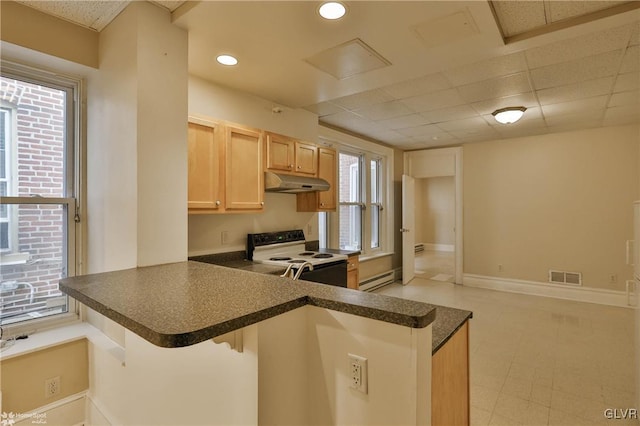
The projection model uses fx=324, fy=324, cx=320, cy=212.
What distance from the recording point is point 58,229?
2.24m

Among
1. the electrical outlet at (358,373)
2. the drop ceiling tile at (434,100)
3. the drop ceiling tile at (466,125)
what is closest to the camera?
the electrical outlet at (358,373)

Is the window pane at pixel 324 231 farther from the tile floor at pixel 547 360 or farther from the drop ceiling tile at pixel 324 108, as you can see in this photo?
the tile floor at pixel 547 360

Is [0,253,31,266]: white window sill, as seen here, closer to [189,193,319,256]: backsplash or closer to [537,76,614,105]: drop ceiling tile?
[189,193,319,256]: backsplash

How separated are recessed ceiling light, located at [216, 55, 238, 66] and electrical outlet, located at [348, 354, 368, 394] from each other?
2.17 m

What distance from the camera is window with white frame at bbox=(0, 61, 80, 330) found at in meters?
2.04

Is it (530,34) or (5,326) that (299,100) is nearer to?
(530,34)

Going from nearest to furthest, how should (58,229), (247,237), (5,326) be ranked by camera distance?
(5,326), (58,229), (247,237)

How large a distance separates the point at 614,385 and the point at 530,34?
9.02 feet

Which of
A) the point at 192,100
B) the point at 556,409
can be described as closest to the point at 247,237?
the point at 192,100

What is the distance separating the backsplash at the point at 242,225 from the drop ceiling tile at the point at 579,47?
2625 millimetres

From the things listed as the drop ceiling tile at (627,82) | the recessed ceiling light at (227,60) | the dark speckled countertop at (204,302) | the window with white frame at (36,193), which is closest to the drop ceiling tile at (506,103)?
the drop ceiling tile at (627,82)

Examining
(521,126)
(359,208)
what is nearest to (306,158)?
(359,208)

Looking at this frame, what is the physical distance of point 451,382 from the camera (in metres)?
1.39

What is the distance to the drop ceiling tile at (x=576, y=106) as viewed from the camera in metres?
3.56
